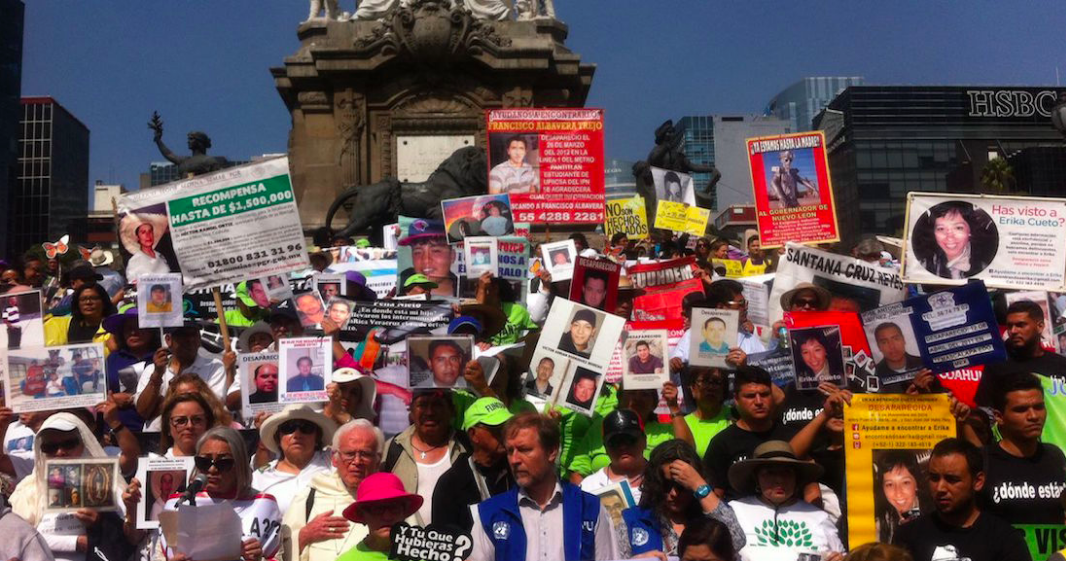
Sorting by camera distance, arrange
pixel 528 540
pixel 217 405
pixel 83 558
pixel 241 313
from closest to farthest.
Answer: pixel 528 540 → pixel 83 558 → pixel 217 405 → pixel 241 313

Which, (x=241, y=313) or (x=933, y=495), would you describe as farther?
(x=241, y=313)

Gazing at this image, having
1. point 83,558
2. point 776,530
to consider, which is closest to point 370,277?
point 83,558

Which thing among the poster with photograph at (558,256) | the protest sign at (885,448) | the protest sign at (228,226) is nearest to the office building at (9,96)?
the poster with photograph at (558,256)

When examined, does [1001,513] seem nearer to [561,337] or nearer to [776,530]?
[776,530]

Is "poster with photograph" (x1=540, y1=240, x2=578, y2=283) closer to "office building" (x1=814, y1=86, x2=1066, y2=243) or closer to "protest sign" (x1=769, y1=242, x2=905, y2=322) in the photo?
"protest sign" (x1=769, y1=242, x2=905, y2=322)

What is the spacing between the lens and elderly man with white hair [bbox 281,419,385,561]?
6.59 m

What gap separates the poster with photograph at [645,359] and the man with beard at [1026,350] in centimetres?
195

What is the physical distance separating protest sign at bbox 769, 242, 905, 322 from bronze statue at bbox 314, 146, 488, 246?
11100 millimetres

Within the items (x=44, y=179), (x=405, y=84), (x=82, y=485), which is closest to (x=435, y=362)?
(x=82, y=485)

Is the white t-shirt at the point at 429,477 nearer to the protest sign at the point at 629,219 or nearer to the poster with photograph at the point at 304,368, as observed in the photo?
the poster with photograph at the point at 304,368

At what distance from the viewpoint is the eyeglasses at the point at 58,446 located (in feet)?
24.0

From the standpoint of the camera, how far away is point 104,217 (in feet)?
354

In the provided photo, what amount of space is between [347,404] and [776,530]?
292 cm

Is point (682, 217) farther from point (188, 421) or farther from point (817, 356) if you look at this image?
point (188, 421)
